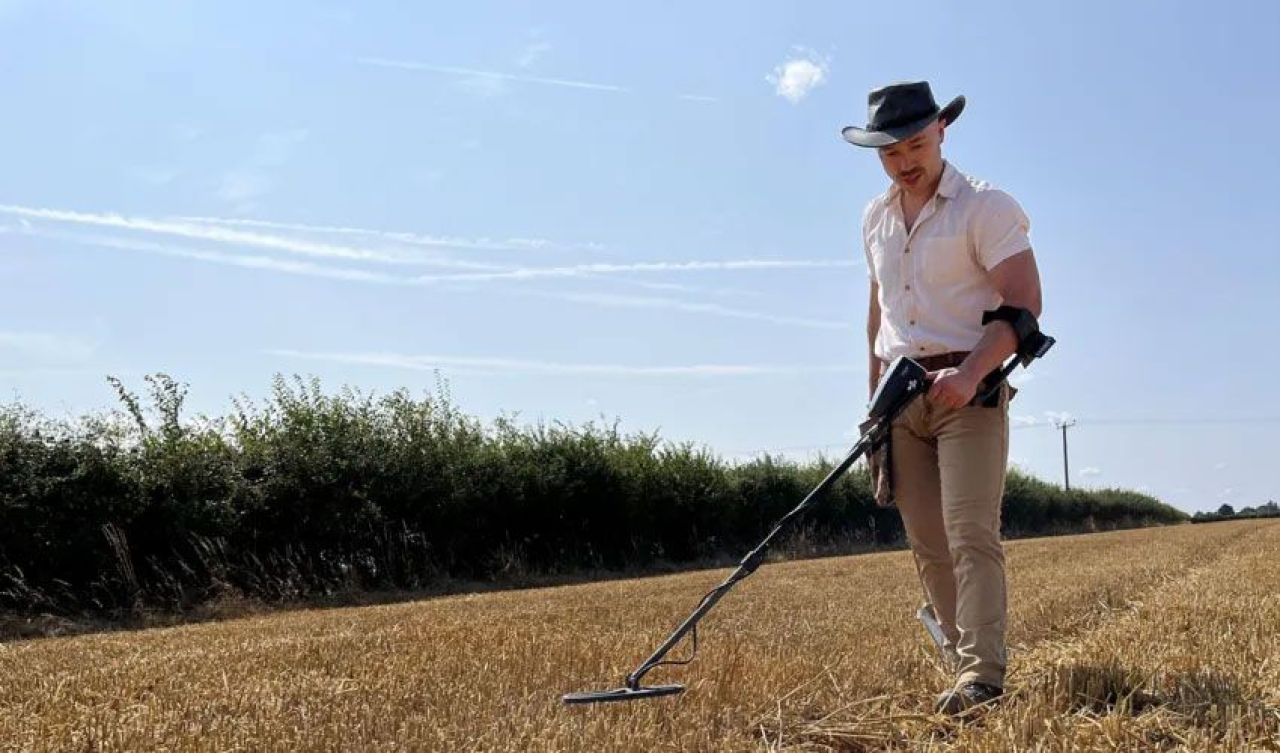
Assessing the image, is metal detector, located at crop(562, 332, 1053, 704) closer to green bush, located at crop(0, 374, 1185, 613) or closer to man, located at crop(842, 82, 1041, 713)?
man, located at crop(842, 82, 1041, 713)

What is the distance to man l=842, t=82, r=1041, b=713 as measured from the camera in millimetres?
4129

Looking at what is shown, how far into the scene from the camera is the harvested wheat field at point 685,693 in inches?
148

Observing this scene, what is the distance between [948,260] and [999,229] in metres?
0.23

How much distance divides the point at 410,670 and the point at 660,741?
184 cm

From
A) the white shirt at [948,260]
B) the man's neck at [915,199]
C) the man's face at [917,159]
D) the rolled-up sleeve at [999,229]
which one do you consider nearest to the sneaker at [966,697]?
the white shirt at [948,260]

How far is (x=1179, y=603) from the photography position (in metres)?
7.83

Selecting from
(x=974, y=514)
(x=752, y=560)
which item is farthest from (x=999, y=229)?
(x=752, y=560)

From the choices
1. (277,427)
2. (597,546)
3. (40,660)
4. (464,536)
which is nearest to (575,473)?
(597,546)

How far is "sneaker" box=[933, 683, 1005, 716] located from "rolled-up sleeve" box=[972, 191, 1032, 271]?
1.57 m

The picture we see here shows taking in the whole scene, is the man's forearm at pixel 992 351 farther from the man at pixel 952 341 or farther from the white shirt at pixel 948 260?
the white shirt at pixel 948 260

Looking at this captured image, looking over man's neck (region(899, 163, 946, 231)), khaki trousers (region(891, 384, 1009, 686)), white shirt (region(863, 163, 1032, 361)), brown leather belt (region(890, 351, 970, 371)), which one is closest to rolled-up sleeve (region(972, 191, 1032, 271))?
white shirt (region(863, 163, 1032, 361))

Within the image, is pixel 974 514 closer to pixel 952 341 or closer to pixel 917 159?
pixel 952 341

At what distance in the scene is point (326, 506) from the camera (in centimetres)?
1919

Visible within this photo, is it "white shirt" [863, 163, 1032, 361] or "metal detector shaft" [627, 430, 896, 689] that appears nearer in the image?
"metal detector shaft" [627, 430, 896, 689]
